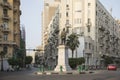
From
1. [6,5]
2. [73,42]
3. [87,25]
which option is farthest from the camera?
[87,25]

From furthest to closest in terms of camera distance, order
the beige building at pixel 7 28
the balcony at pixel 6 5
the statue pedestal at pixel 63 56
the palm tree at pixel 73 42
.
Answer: the palm tree at pixel 73 42 → the balcony at pixel 6 5 → the beige building at pixel 7 28 → the statue pedestal at pixel 63 56

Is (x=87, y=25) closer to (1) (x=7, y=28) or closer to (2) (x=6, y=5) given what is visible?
(1) (x=7, y=28)

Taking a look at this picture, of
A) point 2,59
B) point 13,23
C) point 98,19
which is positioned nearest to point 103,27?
point 98,19

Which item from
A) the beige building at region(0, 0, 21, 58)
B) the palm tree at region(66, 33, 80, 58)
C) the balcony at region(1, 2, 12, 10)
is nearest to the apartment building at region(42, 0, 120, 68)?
the palm tree at region(66, 33, 80, 58)

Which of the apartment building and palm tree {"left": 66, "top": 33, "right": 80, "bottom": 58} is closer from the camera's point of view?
palm tree {"left": 66, "top": 33, "right": 80, "bottom": 58}

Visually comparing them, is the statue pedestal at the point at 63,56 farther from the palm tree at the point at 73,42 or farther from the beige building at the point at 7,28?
the palm tree at the point at 73,42

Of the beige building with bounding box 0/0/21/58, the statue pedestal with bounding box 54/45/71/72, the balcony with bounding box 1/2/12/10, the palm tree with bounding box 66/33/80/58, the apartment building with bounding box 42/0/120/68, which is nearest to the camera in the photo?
the statue pedestal with bounding box 54/45/71/72

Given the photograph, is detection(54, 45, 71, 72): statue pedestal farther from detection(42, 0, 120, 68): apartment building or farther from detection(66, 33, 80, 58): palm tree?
detection(42, 0, 120, 68): apartment building

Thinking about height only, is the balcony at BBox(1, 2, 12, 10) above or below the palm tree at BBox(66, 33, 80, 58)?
above

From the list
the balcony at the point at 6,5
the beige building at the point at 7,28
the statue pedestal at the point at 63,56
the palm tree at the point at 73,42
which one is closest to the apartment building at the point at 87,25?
the palm tree at the point at 73,42

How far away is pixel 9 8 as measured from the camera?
277ft

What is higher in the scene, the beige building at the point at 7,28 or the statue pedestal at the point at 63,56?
the beige building at the point at 7,28

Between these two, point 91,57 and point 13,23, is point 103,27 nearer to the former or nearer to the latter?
point 91,57

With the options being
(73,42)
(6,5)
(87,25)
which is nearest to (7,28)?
(6,5)
